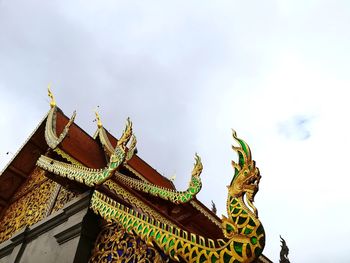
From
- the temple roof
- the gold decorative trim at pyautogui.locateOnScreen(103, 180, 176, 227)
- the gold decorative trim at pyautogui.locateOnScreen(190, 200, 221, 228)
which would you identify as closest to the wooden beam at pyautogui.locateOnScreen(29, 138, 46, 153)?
the temple roof

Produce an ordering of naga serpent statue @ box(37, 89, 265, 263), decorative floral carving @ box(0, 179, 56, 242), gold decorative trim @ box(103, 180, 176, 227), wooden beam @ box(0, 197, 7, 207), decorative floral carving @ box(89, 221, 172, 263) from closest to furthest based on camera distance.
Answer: naga serpent statue @ box(37, 89, 265, 263) → decorative floral carving @ box(89, 221, 172, 263) → gold decorative trim @ box(103, 180, 176, 227) → decorative floral carving @ box(0, 179, 56, 242) → wooden beam @ box(0, 197, 7, 207)

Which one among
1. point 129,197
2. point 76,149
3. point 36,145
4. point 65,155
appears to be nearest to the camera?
point 129,197

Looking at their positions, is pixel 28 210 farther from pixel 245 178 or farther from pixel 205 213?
pixel 245 178

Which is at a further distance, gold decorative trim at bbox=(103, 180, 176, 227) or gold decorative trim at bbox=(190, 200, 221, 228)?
gold decorative trim at bbox=(190, 200, 221, 228)

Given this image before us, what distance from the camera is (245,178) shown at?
214cm

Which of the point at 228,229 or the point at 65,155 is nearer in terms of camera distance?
the point at 228,229

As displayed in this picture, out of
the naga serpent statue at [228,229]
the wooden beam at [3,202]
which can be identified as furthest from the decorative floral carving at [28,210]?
the naga serpent statue at [228,229]

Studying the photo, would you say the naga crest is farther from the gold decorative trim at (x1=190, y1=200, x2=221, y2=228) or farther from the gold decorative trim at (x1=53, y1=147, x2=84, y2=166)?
the gold decorative trim at (x1=190, y1=200, x2=221, y2=228)

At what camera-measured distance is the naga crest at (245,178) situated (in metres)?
2.11

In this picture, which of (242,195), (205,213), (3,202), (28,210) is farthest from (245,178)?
(3,202)

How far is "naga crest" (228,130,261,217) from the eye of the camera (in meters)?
2.11

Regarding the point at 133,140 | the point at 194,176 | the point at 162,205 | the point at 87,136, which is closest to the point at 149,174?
the point at 87,136

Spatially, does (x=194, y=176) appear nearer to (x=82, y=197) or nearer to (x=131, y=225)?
(x=82, y=197)

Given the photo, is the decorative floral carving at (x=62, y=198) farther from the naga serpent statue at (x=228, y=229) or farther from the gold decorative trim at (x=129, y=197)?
the naga serpent statue at (x=228, y=229)
